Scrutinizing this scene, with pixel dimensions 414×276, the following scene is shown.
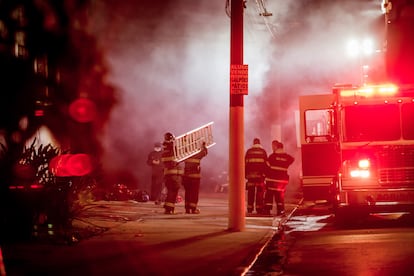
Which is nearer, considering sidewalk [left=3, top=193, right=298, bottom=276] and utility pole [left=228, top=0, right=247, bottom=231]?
sidewalk [left=3, top=193, right=298, bottom=276]

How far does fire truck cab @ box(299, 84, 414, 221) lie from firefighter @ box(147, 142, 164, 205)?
194 inches

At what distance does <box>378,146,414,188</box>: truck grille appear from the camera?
10281 mm

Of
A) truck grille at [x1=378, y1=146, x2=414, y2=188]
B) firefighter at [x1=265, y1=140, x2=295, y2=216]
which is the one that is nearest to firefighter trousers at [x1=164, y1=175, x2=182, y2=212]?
firefighter at [x1=265, y1=140, x2=295, y2=216]

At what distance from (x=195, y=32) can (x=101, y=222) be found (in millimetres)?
10865

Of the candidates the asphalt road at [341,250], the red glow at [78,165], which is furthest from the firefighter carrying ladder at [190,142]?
the red glow at [78,165]

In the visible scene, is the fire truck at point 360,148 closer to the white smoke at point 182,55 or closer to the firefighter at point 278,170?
the firefighter at point 278,170

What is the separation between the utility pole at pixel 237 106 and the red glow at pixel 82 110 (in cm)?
482

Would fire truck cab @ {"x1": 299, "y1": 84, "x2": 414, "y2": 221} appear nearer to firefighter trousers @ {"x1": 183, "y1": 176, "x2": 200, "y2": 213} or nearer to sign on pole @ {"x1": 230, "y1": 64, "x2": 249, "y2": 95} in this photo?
sign on pole @ {"x1": 230, "y1": 64, "x2": 249, "y2": 95}

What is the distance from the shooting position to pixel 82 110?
14312 millimetres

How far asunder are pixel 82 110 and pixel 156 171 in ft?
8.54

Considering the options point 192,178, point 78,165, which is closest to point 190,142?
point 192,178

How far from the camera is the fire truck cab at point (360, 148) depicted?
405 inches

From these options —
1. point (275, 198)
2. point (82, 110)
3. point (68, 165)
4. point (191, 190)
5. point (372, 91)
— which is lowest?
point (275, 198)

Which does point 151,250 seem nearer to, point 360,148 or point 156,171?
point 360,148
